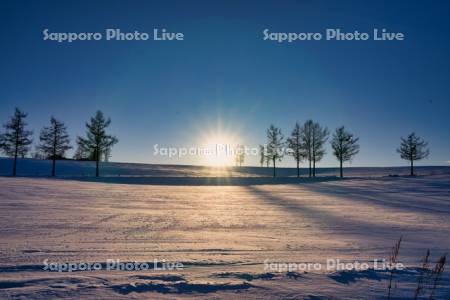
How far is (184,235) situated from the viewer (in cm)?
921

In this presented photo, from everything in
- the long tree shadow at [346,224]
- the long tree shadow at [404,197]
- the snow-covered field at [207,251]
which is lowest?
the long tree shadow at [346,224]

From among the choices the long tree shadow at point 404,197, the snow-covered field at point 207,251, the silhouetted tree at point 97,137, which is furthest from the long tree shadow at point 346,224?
the silhouetted tree at point 97,137

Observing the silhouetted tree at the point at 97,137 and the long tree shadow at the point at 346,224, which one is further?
the silhouetted tree at the point at 97,137

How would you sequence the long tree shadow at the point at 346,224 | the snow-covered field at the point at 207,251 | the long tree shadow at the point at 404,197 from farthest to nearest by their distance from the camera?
the long tree shadow at the point at 404,197, the long tree shadow at the point at 346,224, the snow-covered field at the point at 207,251

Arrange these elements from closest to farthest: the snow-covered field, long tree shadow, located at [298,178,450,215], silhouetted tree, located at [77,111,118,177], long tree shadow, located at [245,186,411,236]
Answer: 1. the snow-covered field
2. long tree shadow, located at [245,186,411,236]
3. long tree shadow, located at [298,178,450,215]
4. silhouetted tree, located at [77,111,118,177]

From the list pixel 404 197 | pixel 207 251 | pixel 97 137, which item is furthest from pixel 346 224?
pixel 97 137

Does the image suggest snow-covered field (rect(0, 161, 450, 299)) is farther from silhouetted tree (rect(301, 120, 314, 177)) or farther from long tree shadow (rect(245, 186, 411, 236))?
silhouetted tree (rect(301, 120, 314, 177))

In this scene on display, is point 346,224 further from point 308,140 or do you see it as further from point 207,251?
point 308,140

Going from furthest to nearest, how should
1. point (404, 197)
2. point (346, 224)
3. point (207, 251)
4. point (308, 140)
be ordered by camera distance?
point (308, 140)
point (404, 197)
point (346, 224)
point (207, 251)

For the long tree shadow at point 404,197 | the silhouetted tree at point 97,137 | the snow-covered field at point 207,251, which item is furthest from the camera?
the silhouetted tree at point 97,137

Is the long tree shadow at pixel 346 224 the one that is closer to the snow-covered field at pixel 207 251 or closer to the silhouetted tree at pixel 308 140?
the snow-covered field at pixel 207 251

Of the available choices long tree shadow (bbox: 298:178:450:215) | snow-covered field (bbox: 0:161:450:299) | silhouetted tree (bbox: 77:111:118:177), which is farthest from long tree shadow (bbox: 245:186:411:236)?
silhouetted tree (bbox: 77:111:118:177)

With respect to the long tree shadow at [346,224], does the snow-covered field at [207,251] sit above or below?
above

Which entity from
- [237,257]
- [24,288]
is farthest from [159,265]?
[24,288]
